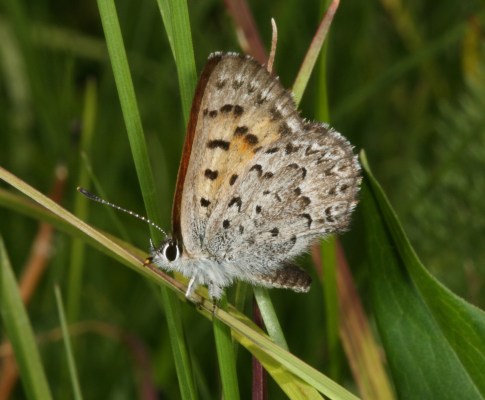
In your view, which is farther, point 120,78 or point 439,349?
point 439,349

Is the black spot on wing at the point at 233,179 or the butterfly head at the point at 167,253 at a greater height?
the black spot on wing at the point at 233,179

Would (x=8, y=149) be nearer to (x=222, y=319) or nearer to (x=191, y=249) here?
(x=191, y=249)

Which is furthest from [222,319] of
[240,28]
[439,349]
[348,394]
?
[240,28]

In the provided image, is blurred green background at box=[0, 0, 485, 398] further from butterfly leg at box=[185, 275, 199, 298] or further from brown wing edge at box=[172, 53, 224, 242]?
brown wing edge at box=[172, 53, 224, 242]

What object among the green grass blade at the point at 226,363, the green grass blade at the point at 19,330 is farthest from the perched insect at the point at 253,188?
the green grass blade at the point at 19,330

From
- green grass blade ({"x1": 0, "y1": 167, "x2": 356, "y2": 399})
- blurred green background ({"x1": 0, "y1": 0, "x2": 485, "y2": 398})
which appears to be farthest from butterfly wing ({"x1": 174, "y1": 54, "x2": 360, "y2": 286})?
blurred green background ({"x1": 0, "y1": 0, "x2": 485, "y2": 398})

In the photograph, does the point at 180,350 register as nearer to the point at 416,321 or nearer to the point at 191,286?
the point at 191,286

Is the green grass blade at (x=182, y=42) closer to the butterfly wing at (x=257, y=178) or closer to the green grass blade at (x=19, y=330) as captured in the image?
the butterfly wing at (x=257, y=178)
